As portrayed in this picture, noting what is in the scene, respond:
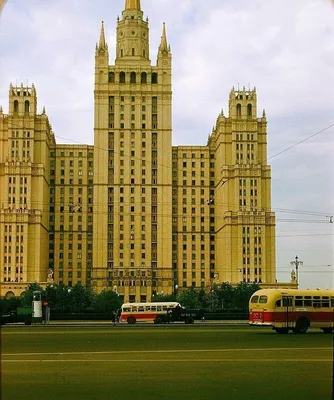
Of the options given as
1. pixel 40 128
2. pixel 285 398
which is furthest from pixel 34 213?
pixel 285 398

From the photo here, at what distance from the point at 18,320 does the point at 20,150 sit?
64.5 meters

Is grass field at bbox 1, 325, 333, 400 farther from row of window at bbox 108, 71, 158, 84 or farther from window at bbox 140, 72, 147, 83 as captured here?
window at bbox 140, 72, 147, 83

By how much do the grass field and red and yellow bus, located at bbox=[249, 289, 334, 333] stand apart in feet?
38.9

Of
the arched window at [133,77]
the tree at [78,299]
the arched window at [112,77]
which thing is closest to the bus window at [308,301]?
the tree at [78,299]

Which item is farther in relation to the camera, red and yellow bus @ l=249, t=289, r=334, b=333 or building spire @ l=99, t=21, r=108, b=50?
building spire @ l=99, t=21, r=108, b=50

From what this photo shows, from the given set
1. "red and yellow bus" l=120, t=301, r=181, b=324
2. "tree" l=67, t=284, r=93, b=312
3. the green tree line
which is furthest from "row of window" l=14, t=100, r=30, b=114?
"red and yellow bus" l=120, t=301, r=181, b=324

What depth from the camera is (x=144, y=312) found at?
185ft

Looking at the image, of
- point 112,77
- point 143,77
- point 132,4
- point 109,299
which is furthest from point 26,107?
point 109,299

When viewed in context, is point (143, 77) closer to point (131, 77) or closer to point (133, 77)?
point (133, 77)

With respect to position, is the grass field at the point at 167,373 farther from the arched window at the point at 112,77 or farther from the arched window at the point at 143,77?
the arched window at the point at 143,77

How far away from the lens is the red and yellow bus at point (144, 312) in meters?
55.5

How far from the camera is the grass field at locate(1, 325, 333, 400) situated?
11742 mm

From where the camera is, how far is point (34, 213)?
116m

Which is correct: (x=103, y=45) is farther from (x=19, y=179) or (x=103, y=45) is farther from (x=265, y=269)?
(x=265, y=269)
